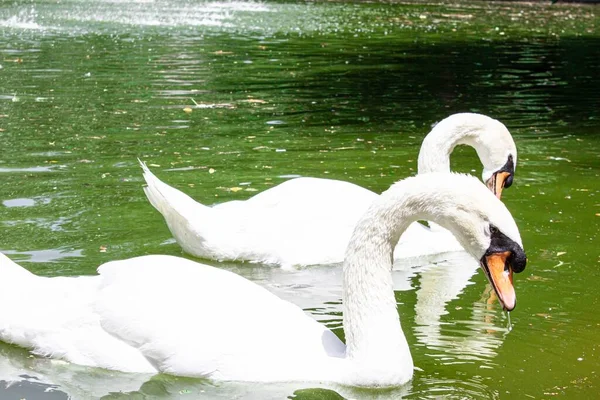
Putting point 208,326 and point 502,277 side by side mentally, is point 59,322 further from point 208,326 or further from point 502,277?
point 502,277

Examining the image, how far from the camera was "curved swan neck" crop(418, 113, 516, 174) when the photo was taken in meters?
8.35

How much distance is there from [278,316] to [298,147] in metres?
6.41

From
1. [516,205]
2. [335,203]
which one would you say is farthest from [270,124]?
[335,203]

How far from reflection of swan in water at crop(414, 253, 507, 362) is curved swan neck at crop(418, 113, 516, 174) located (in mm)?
835

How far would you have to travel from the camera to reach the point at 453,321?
6625mm

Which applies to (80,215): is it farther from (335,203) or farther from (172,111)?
(172,111)

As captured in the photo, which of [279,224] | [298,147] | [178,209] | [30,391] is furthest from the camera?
[298,147]

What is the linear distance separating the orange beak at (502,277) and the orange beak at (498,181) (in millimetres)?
3432

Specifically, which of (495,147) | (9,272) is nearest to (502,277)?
(9,272)

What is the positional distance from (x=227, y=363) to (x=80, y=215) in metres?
3.61

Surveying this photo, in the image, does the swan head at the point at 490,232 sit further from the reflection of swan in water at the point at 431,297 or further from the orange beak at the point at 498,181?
the orange beak at the point at 498,181

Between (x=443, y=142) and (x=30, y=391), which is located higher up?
(x=443, y=142)

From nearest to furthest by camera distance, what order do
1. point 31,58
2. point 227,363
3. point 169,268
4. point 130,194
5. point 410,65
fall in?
1. point 227,363
2. point 169,268
3. point 130,194
4. point 31,58
5. point 410,65

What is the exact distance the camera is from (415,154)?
1163 cm
